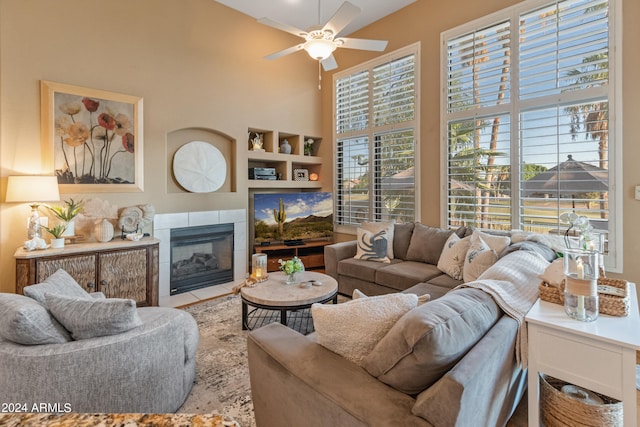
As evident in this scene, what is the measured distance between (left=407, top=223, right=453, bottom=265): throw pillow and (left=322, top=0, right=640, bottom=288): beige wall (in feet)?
1.38

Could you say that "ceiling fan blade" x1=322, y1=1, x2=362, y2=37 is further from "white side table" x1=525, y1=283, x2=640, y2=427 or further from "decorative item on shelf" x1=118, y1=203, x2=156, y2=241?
"decorative item on shelf" x1=118, y1=203, x2=156, y2=241

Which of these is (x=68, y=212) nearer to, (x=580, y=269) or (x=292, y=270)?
(x=292, y=270)

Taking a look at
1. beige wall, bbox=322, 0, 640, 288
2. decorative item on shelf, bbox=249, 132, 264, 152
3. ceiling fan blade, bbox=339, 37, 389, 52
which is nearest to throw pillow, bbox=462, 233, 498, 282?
beige wall, bbox=322, 0, 640, 288

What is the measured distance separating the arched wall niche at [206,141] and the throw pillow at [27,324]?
272cm

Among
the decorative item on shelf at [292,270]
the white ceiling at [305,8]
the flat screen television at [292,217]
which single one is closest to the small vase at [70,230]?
the flat screen television at [292,217]

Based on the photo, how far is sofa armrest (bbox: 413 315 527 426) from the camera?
3.03 ft

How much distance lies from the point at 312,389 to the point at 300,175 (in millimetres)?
4541

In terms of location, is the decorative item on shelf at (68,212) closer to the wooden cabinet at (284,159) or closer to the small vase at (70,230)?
the small vase at (70,230)

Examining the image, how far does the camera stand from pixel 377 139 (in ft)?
15.7

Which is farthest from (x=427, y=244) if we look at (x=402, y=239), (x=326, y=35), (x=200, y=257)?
(x=200, y=257)

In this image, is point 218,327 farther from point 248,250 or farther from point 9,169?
point 9,169

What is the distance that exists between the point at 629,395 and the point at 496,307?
576 millimetres

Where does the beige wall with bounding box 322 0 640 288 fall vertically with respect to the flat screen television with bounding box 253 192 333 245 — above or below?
above

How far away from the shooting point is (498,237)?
2975 millimetres
